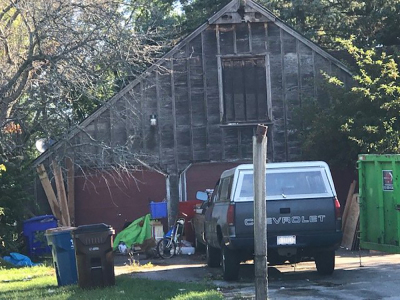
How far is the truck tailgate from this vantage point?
1240 cm

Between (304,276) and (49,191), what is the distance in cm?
951

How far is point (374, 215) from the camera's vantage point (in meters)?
14.2

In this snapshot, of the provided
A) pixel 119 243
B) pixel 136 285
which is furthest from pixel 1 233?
pixel 136 285

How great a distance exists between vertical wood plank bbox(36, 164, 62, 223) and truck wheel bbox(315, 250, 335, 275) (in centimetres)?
953

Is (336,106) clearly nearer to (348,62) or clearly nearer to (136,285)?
(348,62)

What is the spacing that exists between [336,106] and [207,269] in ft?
21.0

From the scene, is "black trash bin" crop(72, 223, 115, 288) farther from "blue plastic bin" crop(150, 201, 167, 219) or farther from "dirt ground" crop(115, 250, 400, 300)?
"blue plastic bin" crop(150, 201, 167, 219)

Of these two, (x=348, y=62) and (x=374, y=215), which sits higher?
(x=348, y=62)

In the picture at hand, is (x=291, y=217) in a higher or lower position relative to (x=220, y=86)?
lower

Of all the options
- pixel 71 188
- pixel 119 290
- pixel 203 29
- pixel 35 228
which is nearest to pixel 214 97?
pixel 203 29

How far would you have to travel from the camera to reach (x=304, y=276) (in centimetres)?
1373

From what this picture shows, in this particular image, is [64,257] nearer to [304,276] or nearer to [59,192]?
[304,276]

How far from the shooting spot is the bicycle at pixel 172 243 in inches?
727

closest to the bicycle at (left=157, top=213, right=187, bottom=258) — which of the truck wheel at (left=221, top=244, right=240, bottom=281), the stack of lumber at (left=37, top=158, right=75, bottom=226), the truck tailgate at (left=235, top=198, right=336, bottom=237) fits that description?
the stack of lumber at (left=37, top=158, right=75, bottom=226)
